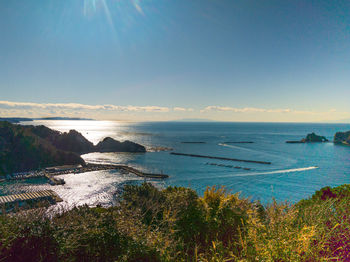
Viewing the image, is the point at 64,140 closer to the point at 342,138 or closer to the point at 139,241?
the point at 139,241

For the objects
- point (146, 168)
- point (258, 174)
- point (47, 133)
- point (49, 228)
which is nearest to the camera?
point (49, 228)

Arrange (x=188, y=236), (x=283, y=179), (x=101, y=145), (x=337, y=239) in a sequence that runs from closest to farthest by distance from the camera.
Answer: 1. (x=337, y=239)
2. (x=188, y=236)
3. (x=283, y=179)
4. (x=101, y=145)

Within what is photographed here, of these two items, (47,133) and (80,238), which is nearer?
(80,238)

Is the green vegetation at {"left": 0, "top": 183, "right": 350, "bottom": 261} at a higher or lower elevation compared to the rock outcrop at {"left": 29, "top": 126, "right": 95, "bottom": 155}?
higher

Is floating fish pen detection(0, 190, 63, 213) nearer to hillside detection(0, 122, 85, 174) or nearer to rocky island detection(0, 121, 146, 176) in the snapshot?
rocky island detection(0, 121, 146, 176)

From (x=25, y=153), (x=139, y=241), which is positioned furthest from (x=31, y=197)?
(x=139, y=241)

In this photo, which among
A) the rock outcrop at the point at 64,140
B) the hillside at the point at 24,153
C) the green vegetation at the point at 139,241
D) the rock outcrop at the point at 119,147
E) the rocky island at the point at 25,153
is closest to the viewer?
the green vegetation at the point at 139,241

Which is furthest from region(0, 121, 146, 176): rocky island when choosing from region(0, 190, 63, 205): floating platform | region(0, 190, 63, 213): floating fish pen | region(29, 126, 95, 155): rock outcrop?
region(0, 190, 63, 213): floating fish pen

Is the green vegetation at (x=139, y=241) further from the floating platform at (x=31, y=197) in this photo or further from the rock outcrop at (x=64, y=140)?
the rock outcrop at (x=64, y=140)

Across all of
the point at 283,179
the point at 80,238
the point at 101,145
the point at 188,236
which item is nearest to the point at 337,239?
the point at 188,236

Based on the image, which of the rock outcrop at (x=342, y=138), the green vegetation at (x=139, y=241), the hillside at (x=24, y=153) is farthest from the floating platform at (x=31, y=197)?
the rock outcrop at (x=342, y=138)

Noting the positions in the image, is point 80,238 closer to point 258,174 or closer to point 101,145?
point 258,174
